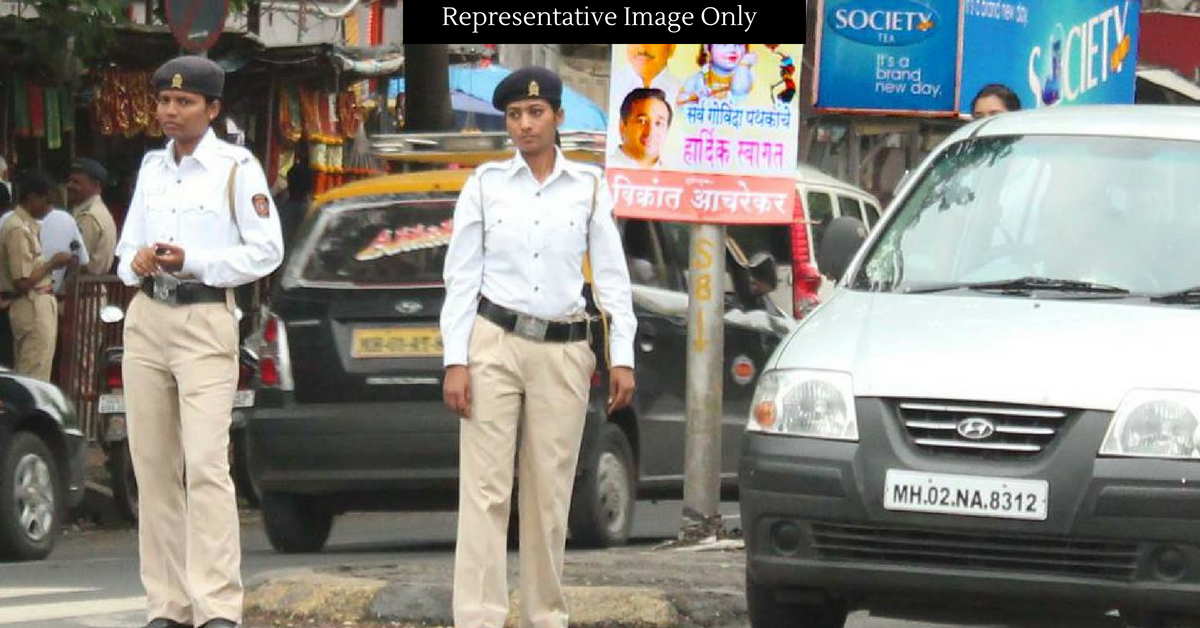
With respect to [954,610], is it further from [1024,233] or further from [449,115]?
[449,115]

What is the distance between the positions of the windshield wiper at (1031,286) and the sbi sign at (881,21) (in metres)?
23.6

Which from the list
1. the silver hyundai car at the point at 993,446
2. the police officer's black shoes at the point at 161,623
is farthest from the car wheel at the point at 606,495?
the police officer's black shoes at the point at 161,623

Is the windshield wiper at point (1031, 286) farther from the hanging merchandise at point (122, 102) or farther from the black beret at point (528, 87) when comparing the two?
the hanging merchandise at point (122, 102)

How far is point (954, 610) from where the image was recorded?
8.12 meters

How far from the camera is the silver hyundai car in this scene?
7.52 meters

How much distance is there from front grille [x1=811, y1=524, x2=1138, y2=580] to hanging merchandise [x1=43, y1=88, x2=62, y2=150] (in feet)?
41.8

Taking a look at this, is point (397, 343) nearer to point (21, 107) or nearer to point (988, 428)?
point (988, 428)

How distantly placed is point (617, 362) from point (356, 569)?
2323 millimetres

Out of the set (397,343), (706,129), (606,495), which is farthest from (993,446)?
(606,495)

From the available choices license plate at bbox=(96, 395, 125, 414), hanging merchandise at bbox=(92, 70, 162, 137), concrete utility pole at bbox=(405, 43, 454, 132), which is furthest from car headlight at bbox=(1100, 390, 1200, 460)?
hanging merchandise at bbox=(92, 70, 162, 137)

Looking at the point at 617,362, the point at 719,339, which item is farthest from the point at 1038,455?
the point at 719,339

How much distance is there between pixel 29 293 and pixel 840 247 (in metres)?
9.26

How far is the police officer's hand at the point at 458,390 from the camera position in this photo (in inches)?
318

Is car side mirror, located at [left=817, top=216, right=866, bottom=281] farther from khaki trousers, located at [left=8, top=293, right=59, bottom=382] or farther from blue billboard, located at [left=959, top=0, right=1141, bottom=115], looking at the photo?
blue billboard, located at [left=959, top=0, right=1141, bottom=115]
